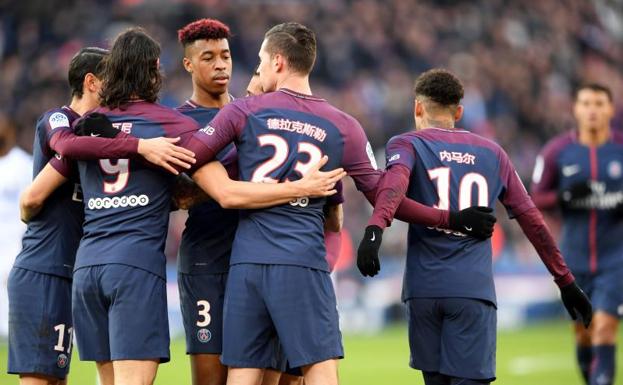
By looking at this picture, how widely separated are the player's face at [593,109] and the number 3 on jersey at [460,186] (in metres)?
A: 4.04

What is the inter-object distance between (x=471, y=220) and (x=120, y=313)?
2.13 meters

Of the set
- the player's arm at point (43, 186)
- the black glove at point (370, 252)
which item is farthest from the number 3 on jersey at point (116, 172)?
the black glove at point (370, 252)

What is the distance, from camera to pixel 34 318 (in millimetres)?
6434

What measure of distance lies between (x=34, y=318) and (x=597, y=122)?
19.9ft

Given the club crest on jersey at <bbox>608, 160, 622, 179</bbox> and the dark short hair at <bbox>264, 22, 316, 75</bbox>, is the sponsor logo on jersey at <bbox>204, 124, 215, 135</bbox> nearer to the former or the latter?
the dark short hair at <bbox>264, 22, 316, 75</bbox>

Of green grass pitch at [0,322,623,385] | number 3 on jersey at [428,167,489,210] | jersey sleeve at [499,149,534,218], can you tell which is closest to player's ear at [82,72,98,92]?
number 3 on jersey at [428,167,489,210]

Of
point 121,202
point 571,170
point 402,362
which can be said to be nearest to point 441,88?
point 121,202

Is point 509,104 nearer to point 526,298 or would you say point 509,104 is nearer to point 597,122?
point 526,298

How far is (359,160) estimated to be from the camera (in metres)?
6.17

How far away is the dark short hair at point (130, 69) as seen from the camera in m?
6.02

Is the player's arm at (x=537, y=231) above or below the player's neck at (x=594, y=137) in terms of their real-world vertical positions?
below

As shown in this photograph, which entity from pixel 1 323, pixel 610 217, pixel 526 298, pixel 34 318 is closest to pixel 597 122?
pixel 610 217

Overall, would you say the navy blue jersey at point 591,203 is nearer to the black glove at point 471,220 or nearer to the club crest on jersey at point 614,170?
the club crest on jersey at point 614,170

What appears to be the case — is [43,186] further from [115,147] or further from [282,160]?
[282,160]
